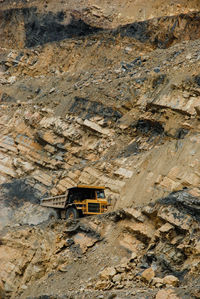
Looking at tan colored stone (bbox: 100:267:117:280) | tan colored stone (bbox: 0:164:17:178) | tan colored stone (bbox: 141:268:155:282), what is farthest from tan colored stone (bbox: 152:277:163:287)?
tan colored stone (bbox: 0:164:17:178)

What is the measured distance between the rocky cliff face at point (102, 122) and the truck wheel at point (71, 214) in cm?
58

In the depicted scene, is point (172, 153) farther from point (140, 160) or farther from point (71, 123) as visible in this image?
point (71, 123)

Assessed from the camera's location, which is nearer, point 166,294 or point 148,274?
point 166,294

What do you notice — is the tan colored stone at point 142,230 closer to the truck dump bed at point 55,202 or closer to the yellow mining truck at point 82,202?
the yellow mining truck at point 82,202

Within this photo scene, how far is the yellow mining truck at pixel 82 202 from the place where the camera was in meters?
14.1

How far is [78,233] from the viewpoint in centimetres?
1337

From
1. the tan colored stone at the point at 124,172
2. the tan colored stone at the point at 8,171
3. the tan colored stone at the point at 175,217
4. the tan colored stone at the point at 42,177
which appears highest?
the tan colored stone at the point at 175,217

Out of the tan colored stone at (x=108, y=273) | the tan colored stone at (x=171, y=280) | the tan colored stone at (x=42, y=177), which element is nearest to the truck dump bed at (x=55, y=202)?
the tan colored stone at (x=42, y=177)

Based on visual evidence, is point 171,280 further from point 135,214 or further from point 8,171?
point 8,171

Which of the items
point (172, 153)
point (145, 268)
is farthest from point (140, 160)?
point (145, 268)

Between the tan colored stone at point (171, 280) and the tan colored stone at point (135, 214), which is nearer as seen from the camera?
the tan colored stone at point (171, 280)

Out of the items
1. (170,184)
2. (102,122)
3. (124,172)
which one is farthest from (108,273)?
(102,122)

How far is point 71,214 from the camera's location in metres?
14.3

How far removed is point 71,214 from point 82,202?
56 centimetres
